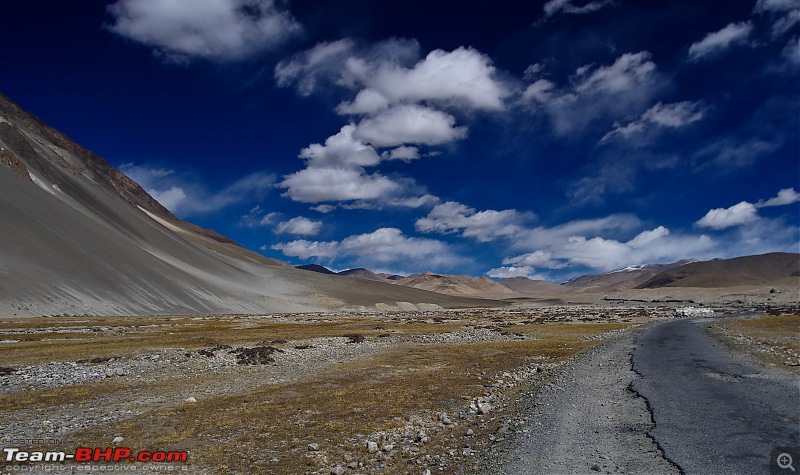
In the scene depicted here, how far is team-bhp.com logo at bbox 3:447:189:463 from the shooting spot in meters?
11.1

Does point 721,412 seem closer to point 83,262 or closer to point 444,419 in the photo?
point 444,419

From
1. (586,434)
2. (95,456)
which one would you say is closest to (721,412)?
(586,434)

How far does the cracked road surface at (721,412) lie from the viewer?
10437 mm

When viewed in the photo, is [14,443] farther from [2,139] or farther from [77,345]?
[2,139]

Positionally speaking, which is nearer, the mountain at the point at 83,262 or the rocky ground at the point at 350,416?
the rocky ground at the point at 350,416

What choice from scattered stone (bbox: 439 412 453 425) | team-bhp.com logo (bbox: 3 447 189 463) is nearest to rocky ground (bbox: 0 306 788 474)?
scattered stone (bbox: 439 412 453 425)

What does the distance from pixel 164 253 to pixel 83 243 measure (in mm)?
52234

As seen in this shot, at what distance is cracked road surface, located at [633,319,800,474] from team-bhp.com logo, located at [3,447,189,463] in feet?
40.1

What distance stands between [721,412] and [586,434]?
16.6 feet

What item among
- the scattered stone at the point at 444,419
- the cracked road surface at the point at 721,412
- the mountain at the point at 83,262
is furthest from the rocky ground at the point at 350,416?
the mountain at the point at 83,262

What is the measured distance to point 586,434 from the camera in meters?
12.7

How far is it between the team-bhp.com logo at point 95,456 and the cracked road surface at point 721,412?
12214mm

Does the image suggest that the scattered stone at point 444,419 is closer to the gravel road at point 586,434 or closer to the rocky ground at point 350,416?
the rocky ground at point 350,416

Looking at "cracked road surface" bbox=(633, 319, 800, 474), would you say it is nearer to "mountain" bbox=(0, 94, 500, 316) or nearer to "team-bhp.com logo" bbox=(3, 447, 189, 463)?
"team-bhp.com logo" bbox=(3, 447, 189, 463)
